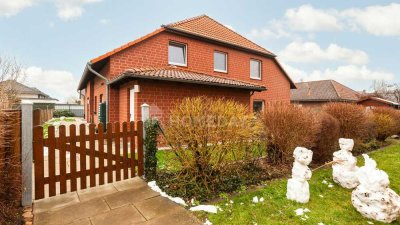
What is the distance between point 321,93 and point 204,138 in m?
29.6

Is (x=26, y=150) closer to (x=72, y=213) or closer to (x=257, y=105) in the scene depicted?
(x=72, y=213)

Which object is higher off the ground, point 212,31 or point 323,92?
point 212,31

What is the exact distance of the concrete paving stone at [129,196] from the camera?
3965mm

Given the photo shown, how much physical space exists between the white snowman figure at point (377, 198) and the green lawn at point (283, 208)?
15 cm

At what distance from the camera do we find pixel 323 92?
29094 mm

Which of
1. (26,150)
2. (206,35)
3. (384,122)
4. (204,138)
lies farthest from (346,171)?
(206,35)

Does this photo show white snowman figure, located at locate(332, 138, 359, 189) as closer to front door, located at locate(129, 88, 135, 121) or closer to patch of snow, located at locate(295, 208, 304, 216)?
patch of snow, located at locate(295, 208, 304, 216)

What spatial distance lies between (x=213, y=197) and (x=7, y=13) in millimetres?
18862

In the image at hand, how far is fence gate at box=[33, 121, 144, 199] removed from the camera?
3996 mm

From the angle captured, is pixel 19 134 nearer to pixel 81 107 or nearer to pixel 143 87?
pixel 143 87

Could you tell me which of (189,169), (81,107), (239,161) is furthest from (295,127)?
(81,107)

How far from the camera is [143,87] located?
9227mm

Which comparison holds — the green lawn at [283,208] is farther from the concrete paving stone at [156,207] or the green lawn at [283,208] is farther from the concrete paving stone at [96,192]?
the concrete paving stone at [96,192]

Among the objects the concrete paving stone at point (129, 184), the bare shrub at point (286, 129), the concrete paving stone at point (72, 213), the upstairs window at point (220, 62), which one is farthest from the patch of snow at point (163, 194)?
the upstairs window at point (220, 62)
